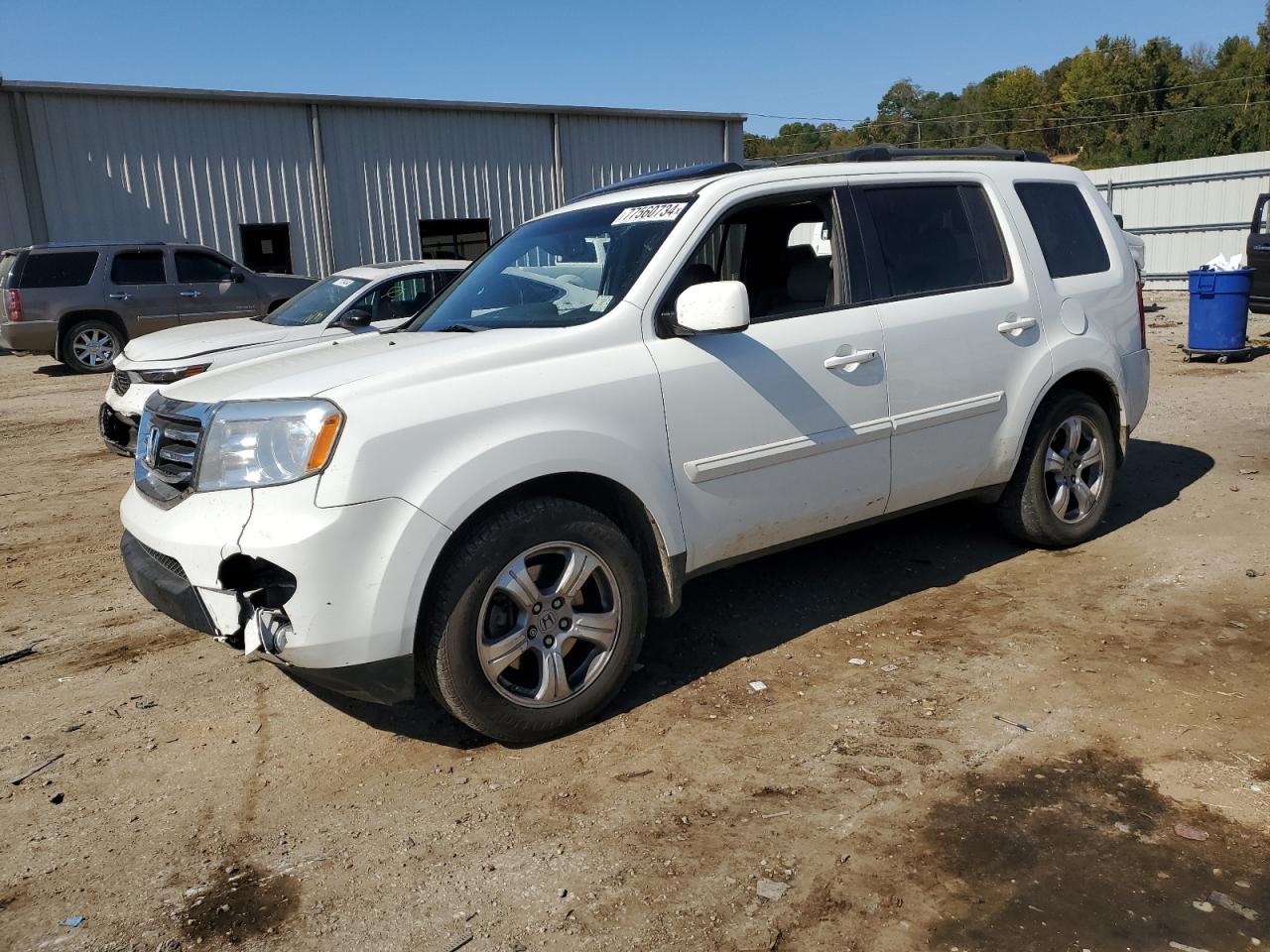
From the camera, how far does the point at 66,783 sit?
3.53m

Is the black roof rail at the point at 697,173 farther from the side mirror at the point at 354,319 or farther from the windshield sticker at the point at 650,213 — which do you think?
the side mirror at the point at 354,319

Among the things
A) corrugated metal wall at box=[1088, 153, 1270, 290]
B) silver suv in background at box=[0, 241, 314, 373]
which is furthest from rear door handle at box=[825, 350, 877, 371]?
corrugated metal wall at box=[1088, 153, 1270, 290]

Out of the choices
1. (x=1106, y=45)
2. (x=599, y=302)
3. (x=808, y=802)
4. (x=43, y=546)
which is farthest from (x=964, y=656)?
(x=1106, y=45)

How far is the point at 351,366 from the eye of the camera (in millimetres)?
3578

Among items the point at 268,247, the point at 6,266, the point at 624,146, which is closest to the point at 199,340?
the point at 6,266

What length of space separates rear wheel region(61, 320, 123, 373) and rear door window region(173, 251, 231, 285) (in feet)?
4.07

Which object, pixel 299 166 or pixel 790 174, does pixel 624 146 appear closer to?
pixel 299 166

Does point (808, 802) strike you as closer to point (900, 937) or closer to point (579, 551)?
point (900, 937)

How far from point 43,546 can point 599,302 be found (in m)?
4.31

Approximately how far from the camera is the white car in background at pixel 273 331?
7684mm

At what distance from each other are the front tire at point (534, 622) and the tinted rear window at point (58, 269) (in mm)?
13845

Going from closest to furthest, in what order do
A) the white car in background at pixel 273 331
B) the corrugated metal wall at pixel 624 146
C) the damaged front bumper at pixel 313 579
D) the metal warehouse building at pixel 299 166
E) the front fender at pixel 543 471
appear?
the damaged front bumper at pixel 313 579
the front fender at pixel 543 471
the white car in background at pixel 273 331
the metal warehouse building at pixel 299 166
the corrugated metal wall at pixel 624 146

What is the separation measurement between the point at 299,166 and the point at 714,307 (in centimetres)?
1959

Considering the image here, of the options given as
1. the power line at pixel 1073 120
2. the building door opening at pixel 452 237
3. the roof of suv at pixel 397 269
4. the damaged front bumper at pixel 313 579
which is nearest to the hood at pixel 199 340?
the roof of suv at pixel 397 269
